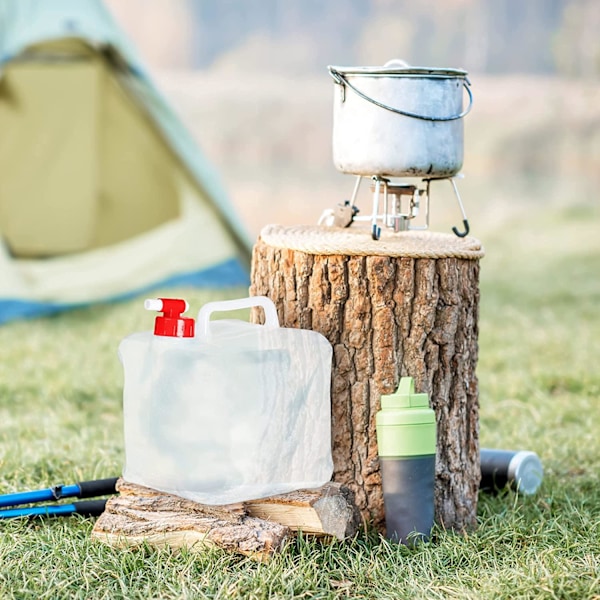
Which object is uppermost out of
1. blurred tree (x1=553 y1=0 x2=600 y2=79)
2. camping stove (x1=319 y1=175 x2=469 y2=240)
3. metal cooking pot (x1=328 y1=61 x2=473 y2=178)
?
blurred tree (x1=553 y1=0 x2=600 y2=79)

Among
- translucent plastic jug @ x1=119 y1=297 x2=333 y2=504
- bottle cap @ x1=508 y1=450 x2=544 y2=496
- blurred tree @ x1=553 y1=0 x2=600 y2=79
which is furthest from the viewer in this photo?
blurred tree @ x1=553 y1=0 x2=600 y2=79

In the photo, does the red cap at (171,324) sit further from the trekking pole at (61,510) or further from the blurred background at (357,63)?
the blurred background at (357,63)

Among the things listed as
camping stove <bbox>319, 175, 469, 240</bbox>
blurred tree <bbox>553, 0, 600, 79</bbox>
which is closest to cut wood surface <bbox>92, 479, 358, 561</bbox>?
camping stove <bbox>319, 175, 469, 240</bbox>

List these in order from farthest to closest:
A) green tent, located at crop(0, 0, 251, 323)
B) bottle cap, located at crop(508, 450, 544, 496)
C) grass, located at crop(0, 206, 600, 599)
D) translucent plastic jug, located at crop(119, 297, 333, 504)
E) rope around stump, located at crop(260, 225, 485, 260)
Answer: green tent, located at crop(0, 0, 251, 323) < bottle cap, located at crop(508, 450, 544, 496) < rope around stump, located at crop(260, 225, 485, 260) < translucent plastic jug, located at crop(119, 297, 333, 504) < grass, located at crop(0, 206, 600, 599)

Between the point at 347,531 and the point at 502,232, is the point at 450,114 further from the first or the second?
the point at 502,232

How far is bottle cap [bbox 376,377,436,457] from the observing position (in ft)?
6.91

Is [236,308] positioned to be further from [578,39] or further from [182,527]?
[578,39]

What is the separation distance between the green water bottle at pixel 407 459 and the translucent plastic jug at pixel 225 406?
5.5 inches

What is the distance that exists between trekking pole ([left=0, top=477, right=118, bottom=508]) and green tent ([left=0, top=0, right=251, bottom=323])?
2.64m

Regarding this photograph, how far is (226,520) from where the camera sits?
80.9 inches

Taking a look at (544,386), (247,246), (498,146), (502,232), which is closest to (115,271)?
(247,246)

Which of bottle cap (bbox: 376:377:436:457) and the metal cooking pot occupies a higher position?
the metal cooking pot

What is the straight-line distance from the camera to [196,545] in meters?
2.03

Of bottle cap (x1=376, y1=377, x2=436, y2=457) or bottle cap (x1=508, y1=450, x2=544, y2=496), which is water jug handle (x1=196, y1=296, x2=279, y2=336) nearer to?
bottle cap (x1=376, y1=377, x2=436, y2=457)
